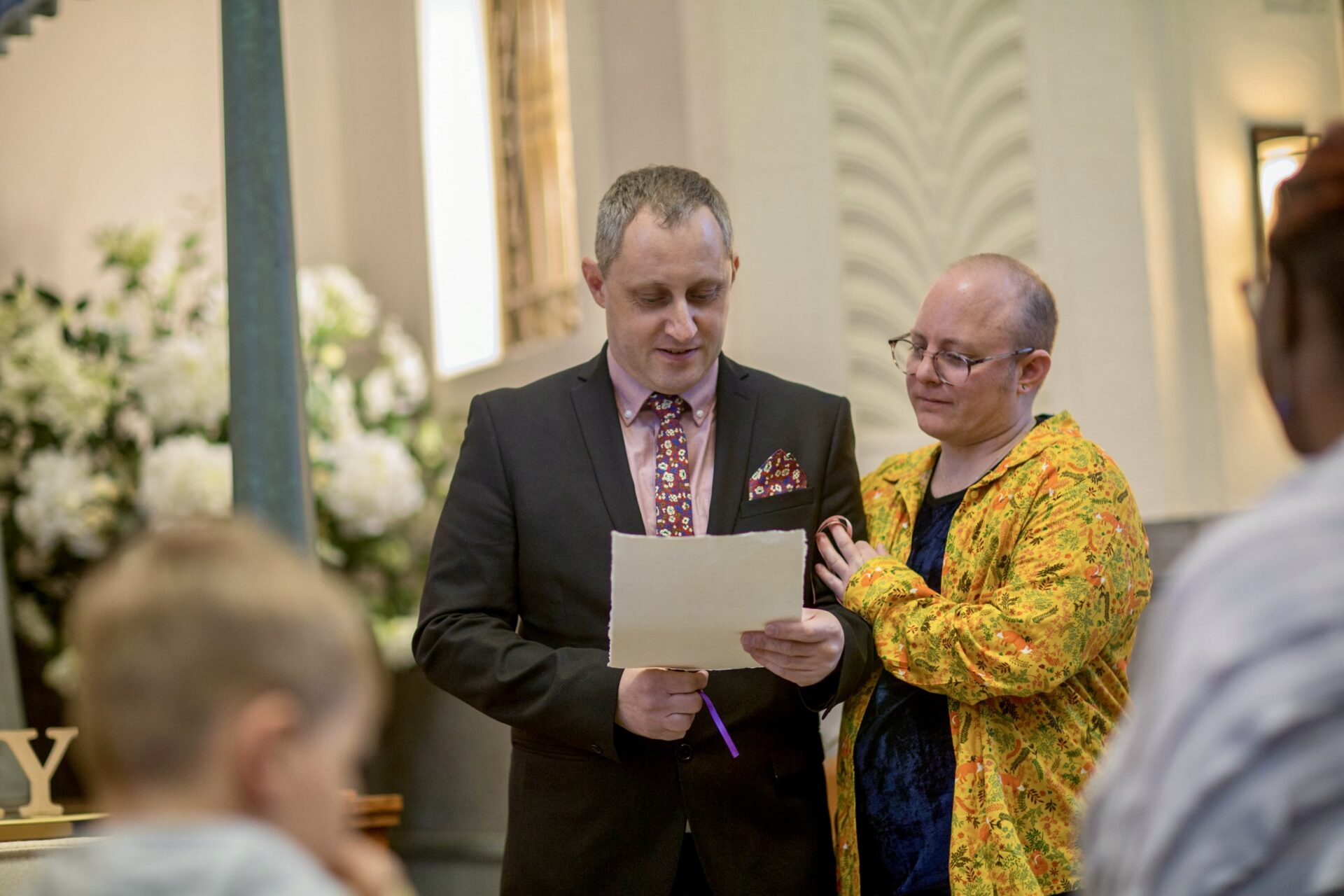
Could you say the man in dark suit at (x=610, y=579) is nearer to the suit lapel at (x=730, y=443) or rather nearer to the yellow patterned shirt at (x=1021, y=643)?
the suit lapel at (x=730, y=443)

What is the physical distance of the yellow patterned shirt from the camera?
2.28m

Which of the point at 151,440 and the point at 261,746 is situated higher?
the point at 151,440

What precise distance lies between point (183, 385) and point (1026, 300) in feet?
9.61

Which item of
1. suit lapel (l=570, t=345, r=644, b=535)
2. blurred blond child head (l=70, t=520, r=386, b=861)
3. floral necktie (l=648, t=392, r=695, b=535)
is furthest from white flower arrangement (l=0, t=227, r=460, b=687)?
blurred blond child head (l=70, t=520, r=386, b=861)

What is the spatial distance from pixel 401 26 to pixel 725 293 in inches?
161

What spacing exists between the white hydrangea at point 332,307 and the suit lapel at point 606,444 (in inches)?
107

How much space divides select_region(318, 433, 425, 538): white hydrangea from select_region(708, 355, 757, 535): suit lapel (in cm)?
243

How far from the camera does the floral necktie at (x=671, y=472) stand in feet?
8.32

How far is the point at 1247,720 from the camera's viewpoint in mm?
1115

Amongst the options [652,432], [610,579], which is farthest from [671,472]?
[610,579]

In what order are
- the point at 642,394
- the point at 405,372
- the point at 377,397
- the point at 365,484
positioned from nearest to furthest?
1. the point at 642,394
2. the point at 365,484
3. the point at 377,397
4. the point at 405,372

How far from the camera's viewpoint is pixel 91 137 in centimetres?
588

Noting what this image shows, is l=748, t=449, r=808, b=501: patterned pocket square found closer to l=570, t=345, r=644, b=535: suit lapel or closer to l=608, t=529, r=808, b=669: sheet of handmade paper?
l=570, t=345, r=644, b=535: suit lapel

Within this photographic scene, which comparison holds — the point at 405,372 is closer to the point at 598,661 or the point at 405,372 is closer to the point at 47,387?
the point at 47,387
